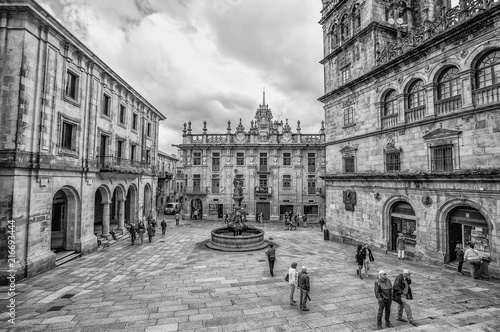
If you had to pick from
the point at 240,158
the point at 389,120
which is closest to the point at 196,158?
the point at 240,158

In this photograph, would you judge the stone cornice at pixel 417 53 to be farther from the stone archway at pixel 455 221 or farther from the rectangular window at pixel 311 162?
the rectangular window at pixel 311 162

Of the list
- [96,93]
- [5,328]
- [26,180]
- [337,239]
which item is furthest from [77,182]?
[337,239]

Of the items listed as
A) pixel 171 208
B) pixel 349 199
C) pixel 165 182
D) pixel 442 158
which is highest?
pixel 442 158

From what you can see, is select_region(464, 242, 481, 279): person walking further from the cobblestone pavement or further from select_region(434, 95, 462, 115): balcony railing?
select_region(434, 95, 462, 115): balcony railing

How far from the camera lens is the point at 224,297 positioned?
9523mm

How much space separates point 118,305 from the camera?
8.85 m

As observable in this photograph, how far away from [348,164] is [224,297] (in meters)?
14.3

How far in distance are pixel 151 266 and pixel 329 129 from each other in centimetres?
1719

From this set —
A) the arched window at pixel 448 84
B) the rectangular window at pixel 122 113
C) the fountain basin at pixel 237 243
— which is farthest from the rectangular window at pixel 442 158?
the rectangular window at pixel 122 113

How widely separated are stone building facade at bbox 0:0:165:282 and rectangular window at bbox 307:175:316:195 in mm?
22918

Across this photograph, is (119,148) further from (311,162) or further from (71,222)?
(311,162)

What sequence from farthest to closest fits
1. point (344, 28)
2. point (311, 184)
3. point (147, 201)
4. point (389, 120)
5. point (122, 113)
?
point (311, 184) < point (147, 201) < point (122, 113) < point (344, 28) < point (389, 120)

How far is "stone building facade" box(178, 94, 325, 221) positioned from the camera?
34.2m

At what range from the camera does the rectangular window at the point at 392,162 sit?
1578cm
